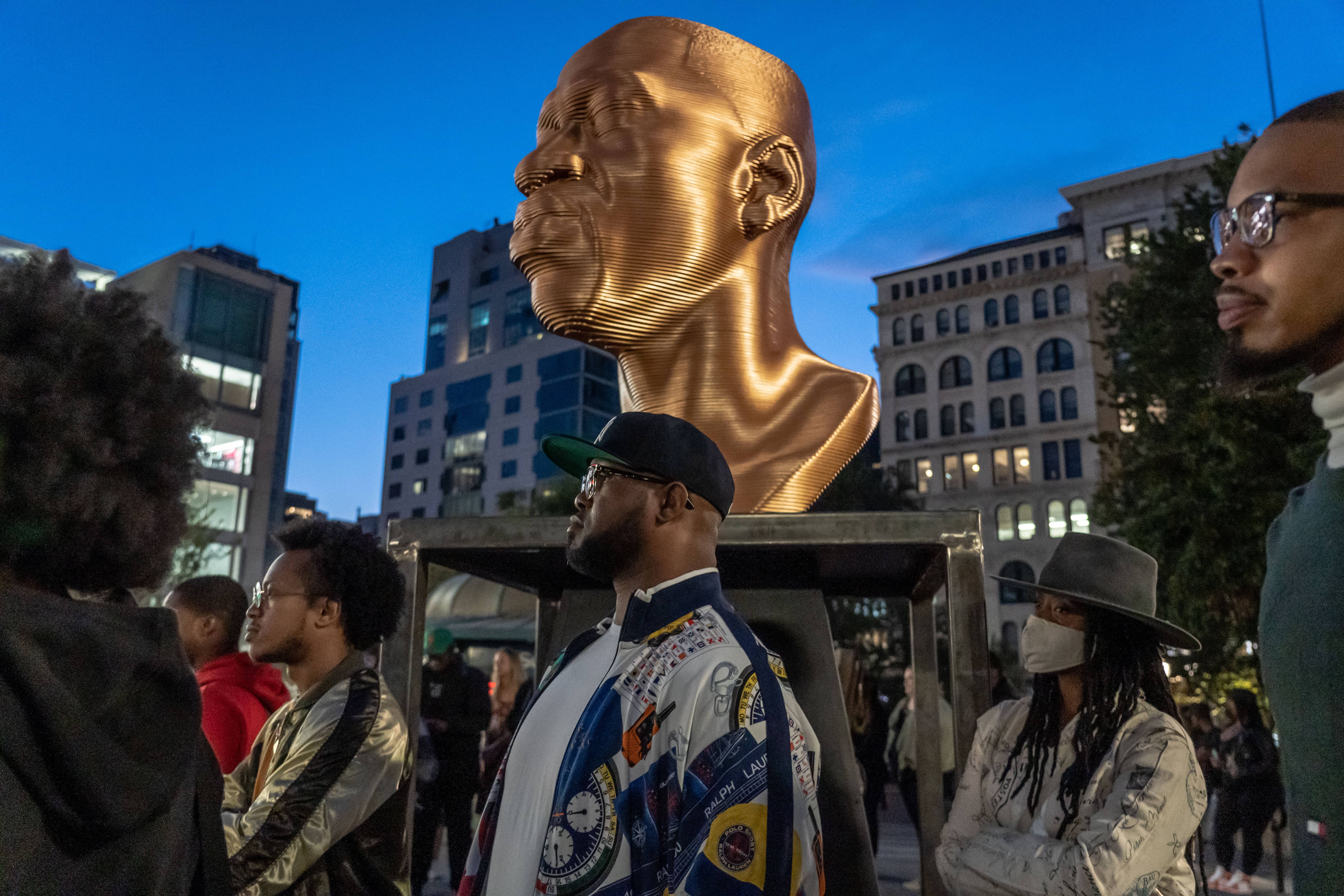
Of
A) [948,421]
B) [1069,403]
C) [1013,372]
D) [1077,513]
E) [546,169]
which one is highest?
[1013,372]

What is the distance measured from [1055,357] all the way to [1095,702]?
52793mm

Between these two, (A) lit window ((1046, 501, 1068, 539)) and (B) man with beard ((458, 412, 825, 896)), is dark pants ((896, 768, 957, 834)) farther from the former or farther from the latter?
(A) lit window ((1046, 501, 1068, 539))

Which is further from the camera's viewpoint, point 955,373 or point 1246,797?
point 955,373

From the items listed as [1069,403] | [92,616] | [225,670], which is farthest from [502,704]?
[1069,403]

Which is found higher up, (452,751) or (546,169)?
(546,169)

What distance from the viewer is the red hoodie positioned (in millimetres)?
3551

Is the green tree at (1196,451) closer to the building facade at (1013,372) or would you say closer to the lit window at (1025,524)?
the building facade at (1013,372)

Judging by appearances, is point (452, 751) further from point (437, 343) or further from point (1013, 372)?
point (437, 343)

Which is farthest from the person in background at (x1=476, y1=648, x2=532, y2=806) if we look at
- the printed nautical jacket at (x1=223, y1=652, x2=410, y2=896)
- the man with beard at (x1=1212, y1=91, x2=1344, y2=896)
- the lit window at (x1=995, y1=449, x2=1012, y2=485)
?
the lit window at (x1=995, y1=449, x2=1012, y2=485)

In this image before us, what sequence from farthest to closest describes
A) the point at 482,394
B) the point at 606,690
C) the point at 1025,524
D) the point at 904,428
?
the point at 482,394
the point at 904,428
the point at 1025,524
the point at 606,690

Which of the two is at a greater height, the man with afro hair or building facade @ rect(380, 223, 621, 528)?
building facade @ rect(380, 223, 621, 528)

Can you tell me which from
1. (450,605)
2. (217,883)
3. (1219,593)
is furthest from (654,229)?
(450,605)

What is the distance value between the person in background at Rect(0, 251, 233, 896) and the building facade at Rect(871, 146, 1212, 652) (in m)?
48.3

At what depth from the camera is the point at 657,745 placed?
1.92 m
